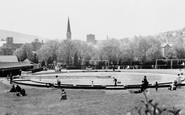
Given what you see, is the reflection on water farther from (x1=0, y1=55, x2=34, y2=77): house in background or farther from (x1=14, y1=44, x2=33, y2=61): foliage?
(x1=14, y1=44, x2=33, y2=61): foliage

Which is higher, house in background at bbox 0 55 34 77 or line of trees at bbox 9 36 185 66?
line of trees at bbox 9 36 185 66

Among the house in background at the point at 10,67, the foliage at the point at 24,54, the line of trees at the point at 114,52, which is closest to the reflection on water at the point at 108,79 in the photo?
the house in background at the point at 10,67

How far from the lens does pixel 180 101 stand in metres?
19.5

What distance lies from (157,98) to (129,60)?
78.1 meters

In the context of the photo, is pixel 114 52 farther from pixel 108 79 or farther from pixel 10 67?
pixel 108 79

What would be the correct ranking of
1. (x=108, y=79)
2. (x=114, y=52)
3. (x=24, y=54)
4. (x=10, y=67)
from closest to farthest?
(x=108, y=79)
(x=10, y=67)
(x=114, y=52)
(x=24, y=54)

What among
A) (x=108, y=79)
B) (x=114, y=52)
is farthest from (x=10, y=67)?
(x=114, y=52)

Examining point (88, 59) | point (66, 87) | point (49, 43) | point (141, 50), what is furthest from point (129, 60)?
point (66, 87)

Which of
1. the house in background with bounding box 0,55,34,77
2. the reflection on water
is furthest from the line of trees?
the reflection on water

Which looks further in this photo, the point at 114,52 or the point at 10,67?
the point at 114,52

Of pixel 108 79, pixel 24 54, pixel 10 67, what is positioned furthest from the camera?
pixel 24 54

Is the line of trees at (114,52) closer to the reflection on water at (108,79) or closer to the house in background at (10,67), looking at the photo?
the house in background at (10,67)

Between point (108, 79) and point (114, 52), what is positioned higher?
point (114, 52)

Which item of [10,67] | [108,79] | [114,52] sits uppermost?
[114,52]
